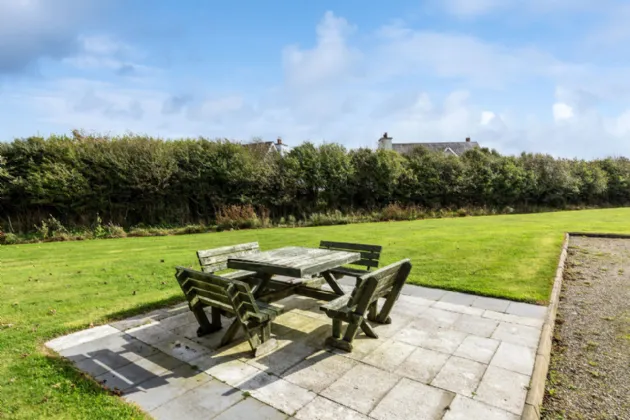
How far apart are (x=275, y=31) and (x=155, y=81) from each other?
3792mm

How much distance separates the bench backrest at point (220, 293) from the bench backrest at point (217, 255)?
3.17 feet

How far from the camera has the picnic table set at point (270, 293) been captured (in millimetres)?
3805

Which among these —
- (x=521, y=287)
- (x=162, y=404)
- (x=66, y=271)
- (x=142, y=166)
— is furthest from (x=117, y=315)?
(x=142, y=166)

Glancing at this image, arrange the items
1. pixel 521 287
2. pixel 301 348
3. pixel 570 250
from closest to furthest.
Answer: pixel 301 348 < pixel 521 287 < pixel 570 250

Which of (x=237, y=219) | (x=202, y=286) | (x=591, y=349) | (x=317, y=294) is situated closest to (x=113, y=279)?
(x=202, y=286)

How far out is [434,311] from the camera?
5.38 metres

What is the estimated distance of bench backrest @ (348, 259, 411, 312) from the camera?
385cm

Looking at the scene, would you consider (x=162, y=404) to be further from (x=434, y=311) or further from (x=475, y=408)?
(x=434, y=311)

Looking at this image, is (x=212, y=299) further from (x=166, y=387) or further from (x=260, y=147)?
(x=260, y=147)

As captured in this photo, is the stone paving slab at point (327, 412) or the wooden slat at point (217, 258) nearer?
the stone paving slab at point (327, 412)

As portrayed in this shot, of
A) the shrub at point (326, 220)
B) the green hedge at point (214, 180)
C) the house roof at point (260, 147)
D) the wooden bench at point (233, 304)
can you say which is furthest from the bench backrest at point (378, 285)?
the house roof at point (260, 147)

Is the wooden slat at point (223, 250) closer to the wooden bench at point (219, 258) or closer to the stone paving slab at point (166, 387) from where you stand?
the wooden bench at point (219, 258)

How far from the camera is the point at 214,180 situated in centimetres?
1800

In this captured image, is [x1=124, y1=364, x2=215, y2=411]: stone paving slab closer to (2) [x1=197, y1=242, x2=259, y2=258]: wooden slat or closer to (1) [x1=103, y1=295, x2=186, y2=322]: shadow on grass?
(2) [x1=197, y1=242, x2=259, y2=258]: wooden slat
